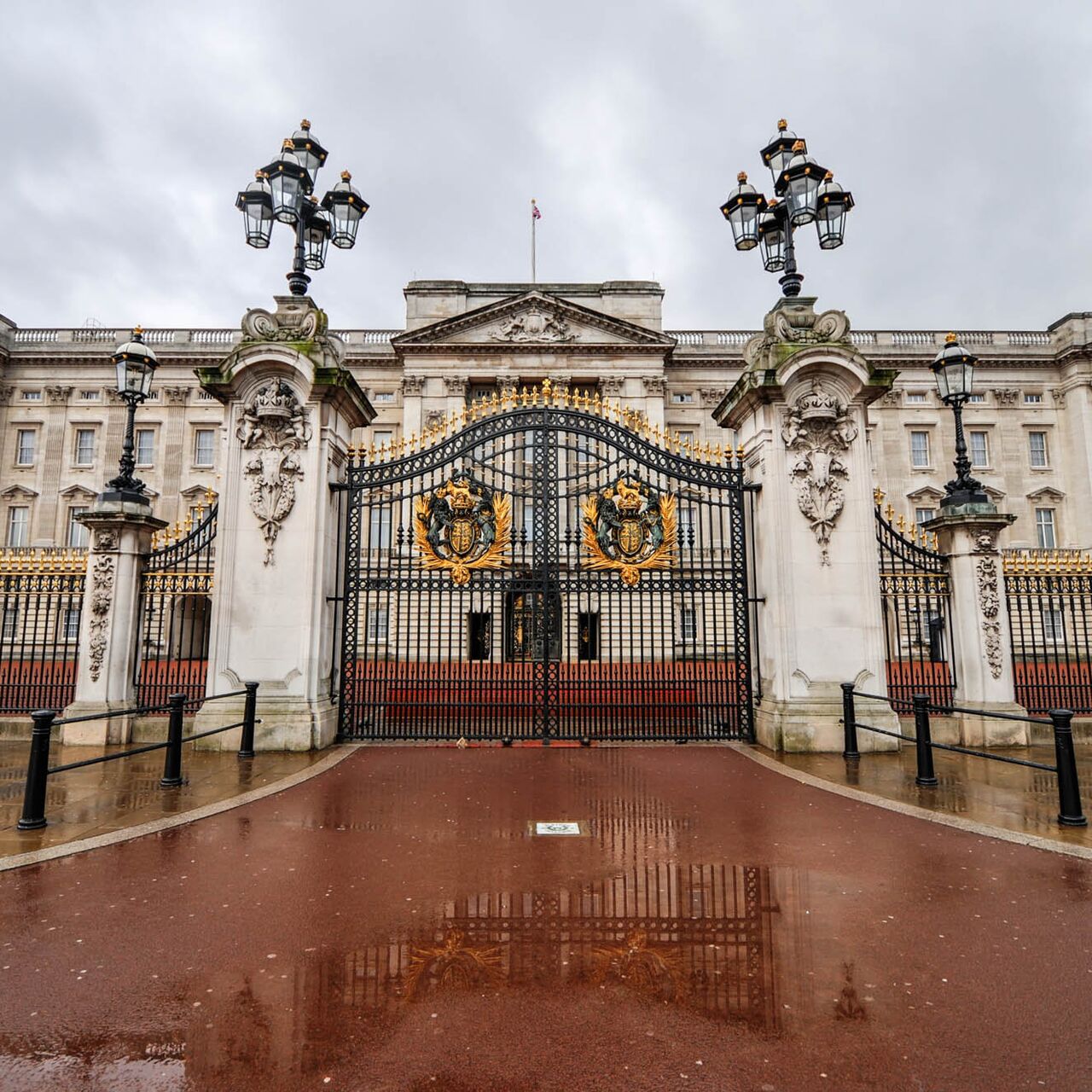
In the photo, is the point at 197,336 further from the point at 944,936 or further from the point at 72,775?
the point at 944,936

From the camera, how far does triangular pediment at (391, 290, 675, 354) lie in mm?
41500

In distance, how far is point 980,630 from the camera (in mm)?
10773

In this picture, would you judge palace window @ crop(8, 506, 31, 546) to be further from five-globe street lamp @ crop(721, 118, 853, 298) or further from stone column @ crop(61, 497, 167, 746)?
five-globe street lamp @ crop(721, 118, 853, 298)

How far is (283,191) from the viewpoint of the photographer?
10.7 metres

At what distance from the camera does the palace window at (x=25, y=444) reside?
4619 cm

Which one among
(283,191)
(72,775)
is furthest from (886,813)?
(283,191)

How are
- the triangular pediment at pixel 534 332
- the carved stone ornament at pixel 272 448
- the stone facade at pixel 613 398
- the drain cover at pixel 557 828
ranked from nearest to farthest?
the drain cover at pixel 557 828 → the carved stone ornament at pixel 272 448 → the triangular pediment at pixel 534 332 → the stone facade at pixel 613 398

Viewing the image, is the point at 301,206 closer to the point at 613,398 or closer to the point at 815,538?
the point at 815,538

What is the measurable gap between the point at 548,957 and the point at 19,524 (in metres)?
54.4

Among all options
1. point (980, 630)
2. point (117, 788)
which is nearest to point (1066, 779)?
point (980, 630)

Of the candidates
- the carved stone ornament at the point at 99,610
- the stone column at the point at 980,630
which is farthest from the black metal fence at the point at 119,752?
the stone column at the point at 980,630

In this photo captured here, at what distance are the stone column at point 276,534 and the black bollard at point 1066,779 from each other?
898 cm

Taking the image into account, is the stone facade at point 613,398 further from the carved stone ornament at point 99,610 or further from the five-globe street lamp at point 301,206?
the carved stone ornament at point 99,610

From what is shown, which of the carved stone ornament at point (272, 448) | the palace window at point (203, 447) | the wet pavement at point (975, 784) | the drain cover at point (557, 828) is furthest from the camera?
the palace window at point (203, 447)
